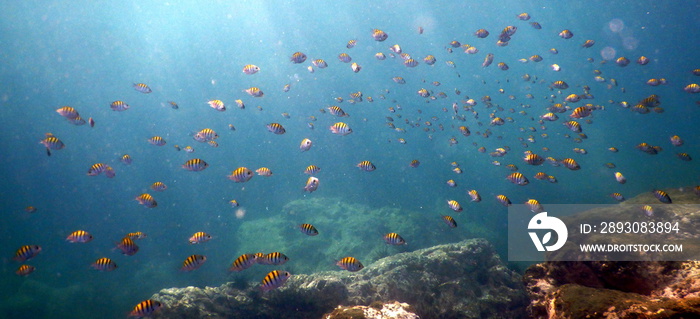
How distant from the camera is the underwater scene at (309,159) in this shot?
7645 millimetres

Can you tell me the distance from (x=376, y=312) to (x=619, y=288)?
14.5 ft

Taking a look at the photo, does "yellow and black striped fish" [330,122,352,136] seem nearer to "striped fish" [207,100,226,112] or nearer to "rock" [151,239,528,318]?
"striped fish" [207,100,226,112]

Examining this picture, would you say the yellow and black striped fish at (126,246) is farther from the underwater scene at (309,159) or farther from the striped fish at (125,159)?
the striped fish at (125,159)

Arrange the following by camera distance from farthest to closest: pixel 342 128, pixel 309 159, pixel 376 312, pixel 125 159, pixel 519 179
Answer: pixel 309 159, pixel 125 159, pixel 519 179, pixel 342 128, pixel 376 312

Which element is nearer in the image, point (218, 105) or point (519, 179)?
point (519, 179)

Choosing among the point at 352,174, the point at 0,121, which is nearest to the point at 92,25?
the point at 0,121

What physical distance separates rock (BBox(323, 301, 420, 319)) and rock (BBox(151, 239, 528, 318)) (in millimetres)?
1567

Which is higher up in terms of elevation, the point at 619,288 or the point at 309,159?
the point at 309,159

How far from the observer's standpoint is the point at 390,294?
281 inches

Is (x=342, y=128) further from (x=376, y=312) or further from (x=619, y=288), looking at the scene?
(x=619, y=288)

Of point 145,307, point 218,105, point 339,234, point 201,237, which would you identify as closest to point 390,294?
point 201,237

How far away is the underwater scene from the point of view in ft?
25.1

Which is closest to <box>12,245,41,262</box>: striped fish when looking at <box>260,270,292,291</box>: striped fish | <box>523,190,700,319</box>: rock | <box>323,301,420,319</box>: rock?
<box>260,270,292,291</box>: striped fish

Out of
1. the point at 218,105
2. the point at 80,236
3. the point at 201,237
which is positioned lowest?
the point at 80,236
